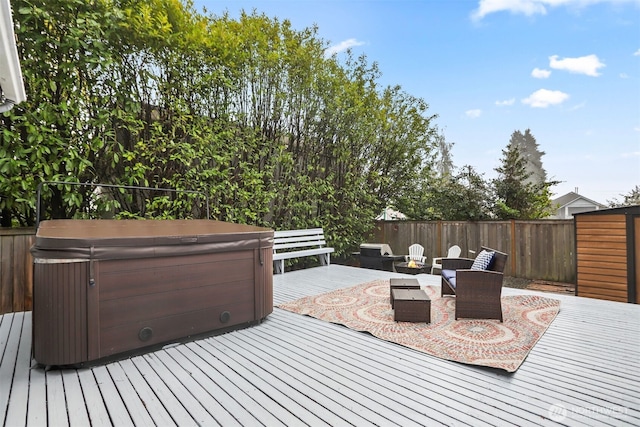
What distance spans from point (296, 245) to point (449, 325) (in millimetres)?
3222

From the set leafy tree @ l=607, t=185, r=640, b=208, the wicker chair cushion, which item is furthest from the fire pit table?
leafy tree @ l=607, t=185, r=640, b=208

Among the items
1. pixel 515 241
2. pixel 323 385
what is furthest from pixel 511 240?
pixel 323 385

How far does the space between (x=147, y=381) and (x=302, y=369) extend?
0.96 meters

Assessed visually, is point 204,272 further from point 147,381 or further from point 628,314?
point 628,314

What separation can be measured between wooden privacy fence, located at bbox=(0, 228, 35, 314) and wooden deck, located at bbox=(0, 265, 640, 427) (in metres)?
0.81

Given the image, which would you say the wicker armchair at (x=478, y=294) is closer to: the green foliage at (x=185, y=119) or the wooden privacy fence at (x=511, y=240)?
the green foliage at (x=185, y=119)

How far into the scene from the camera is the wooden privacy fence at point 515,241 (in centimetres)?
615

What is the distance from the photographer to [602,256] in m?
5.05

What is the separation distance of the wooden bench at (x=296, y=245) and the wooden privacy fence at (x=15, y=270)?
299 cm

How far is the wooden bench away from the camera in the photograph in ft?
18.3

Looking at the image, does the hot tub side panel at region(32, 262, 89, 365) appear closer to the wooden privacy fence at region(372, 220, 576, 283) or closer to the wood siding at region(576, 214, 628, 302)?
the wood siding at region(576, 214, 628, 302)

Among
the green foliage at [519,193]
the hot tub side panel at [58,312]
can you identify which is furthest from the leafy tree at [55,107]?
the green foliage at [519,193]

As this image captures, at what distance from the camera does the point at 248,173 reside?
5363 millimetres

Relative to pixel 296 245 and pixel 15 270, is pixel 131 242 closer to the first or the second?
pixel 15 270
